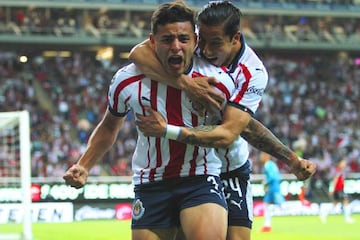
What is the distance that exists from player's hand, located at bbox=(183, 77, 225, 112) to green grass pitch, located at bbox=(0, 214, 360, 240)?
39.6 feet

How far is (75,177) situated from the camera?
21.0ft

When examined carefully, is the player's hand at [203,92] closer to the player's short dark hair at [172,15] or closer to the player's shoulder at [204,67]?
the player's shoulder at [204,67]

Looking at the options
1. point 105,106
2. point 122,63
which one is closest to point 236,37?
point 105,106

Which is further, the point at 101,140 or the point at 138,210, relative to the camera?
the point at 101,140

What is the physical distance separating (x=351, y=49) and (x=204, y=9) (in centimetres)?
4164

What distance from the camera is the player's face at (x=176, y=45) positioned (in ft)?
19.5

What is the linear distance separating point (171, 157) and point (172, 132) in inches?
14.6

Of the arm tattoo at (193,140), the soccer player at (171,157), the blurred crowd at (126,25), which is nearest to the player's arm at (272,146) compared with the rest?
the soccer player at (171,157)

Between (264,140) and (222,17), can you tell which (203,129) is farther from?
(264,140)

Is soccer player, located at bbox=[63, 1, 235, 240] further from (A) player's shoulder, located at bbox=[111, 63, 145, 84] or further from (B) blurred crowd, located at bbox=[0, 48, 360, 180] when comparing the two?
(B) blurred crowd, located at bbox=[0, 48, 360, 180]

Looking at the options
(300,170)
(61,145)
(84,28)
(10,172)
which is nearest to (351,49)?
(84,28)

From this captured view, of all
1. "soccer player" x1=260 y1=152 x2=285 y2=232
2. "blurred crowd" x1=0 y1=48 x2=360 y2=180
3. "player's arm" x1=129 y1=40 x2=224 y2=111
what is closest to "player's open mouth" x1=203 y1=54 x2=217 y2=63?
"player's arm" x1=129 y1=40 x2=224 y2=111

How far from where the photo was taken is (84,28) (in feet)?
143

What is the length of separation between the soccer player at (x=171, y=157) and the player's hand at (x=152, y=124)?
16cm
